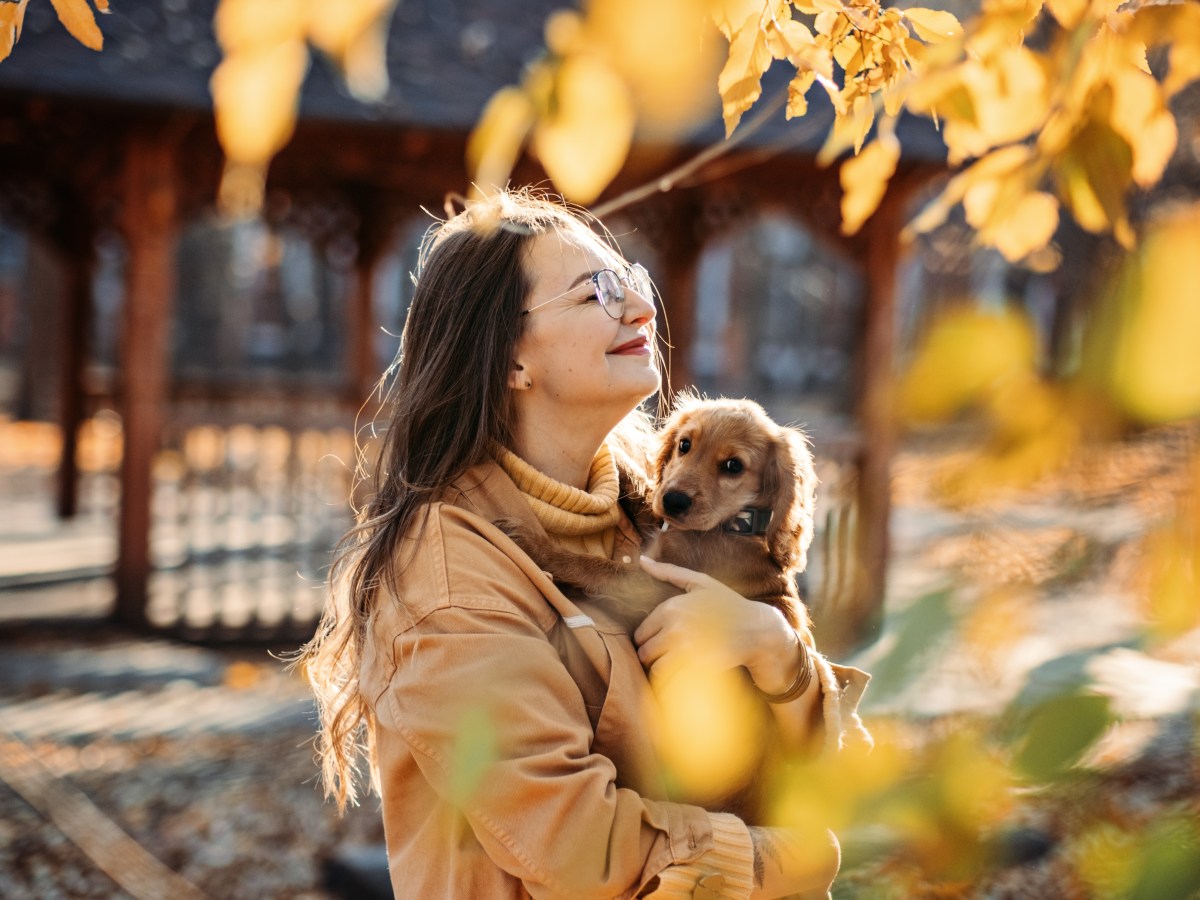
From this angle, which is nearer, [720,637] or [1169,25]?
[1169,25]

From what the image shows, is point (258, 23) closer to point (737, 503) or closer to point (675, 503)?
point (675, 503)

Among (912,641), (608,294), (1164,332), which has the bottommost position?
(912,641)

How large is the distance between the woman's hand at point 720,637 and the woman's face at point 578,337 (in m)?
0.43

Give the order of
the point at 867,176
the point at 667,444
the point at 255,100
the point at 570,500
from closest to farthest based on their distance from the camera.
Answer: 1. the point at 255,100
2. the point at 867,176
3. the point at 570,500
4. the point at 667,444

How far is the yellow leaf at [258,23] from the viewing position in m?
1.02

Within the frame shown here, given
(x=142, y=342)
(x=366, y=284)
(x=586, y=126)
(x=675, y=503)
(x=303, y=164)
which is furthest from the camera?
(x=366, y=284)

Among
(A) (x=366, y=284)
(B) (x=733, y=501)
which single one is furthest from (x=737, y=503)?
(A) (x=366, y=284)

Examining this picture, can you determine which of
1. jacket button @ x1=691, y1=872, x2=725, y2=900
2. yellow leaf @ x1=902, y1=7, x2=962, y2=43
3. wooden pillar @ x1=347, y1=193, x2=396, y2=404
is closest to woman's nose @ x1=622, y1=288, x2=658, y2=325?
yellow leaf @ x1=902, y1=7, x2=962, y2=43

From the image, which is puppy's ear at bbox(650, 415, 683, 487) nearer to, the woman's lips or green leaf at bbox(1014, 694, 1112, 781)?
the woman's lips

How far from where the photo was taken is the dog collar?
9.19 feet

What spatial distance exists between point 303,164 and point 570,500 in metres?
7.75

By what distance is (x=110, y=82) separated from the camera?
7.38 metres

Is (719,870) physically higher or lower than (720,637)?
lower

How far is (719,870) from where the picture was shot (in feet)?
6.29
